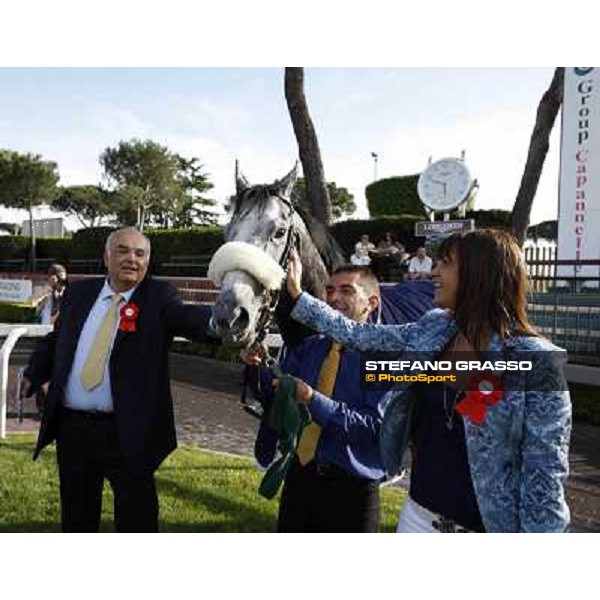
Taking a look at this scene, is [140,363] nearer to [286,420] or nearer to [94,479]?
[94,479]

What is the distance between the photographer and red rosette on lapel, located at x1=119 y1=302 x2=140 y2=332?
9.13ft

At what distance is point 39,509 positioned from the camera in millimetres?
4172

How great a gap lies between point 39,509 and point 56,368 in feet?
5.87

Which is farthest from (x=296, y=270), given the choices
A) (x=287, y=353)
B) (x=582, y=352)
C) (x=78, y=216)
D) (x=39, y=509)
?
(x=78, y=216)

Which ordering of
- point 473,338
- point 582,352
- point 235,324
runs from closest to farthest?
1. point 473,338
2. point 235,324
3. point 582,352

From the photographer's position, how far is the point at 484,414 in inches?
66.8

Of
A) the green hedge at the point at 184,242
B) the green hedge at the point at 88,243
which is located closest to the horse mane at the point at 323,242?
the green hedge at the point at 184,242

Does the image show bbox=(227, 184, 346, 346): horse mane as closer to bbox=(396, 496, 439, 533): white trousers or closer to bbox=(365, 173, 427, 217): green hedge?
bbox=(396, 496, 439, 533): white trousers

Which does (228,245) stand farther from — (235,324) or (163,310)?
(163,310)

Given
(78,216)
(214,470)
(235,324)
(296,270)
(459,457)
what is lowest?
(214,470)

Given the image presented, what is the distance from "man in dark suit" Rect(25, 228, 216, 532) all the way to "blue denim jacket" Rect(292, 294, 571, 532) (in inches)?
50.2

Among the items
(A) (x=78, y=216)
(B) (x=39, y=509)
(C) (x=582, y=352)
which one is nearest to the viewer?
(B) (x=39, y=509)

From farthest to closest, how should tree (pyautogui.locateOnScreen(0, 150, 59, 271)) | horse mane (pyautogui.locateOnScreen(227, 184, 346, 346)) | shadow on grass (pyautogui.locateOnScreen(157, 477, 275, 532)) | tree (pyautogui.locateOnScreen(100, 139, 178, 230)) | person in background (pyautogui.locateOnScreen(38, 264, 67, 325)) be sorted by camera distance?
tree (pyautogui.locateOnScreen(0, 150, 59, 271)), tree (pyautogui.locateOnScreen(100, 139, 178, 230)), person in background (pyautogui.locateOnScreen(38, 264, 67, 325)), shadow on grass (pyautogui.locateOnScreen(157, 477, 275, 532)), horse mane (pyautogui.locateOnScreen(227, 184, 346, 346))

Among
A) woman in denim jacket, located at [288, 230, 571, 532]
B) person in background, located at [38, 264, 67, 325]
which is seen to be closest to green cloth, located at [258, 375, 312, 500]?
woman in denim jacket, located at [288, 230, 571, 532]
